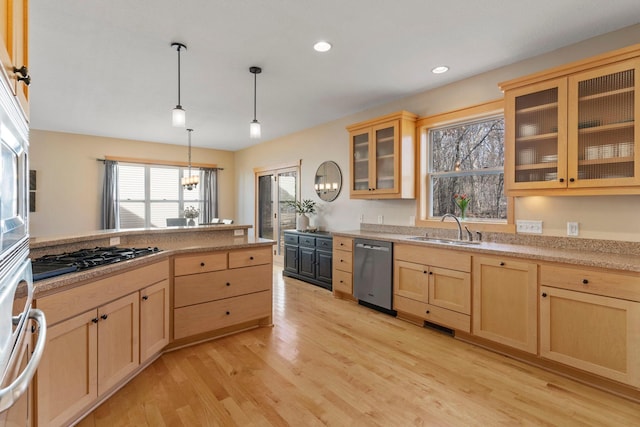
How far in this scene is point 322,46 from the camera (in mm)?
2861

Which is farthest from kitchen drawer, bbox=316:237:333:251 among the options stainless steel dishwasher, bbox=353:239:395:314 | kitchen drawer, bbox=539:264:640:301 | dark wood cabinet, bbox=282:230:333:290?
kitchen drawer, bbox=539:264:640:301

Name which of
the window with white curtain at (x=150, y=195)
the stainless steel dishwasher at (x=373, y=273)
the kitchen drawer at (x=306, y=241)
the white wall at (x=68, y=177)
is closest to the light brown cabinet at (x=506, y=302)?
the stainless steel dishwasher at (x=373, y=273)

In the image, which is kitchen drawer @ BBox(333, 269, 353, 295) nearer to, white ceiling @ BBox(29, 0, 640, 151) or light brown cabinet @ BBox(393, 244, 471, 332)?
light brown cabinet @ BBox(393, 244, 471, 332)

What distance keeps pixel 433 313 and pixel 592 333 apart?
1.23 metres

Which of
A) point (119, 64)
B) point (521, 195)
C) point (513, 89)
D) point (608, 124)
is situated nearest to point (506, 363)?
point (521, 195)

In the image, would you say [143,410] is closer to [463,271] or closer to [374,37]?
[463,271]

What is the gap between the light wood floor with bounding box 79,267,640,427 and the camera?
6.35 ft

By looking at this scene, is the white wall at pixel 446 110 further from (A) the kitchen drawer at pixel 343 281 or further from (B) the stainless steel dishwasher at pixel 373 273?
(A) the kitchen drawer at pixel 343 281

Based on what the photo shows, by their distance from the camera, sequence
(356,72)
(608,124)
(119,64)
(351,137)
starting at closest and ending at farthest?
(608,124) < (119,64) < (356,72) < (351,137)

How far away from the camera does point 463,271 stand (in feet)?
9.66

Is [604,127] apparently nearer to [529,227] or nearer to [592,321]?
[529,227]

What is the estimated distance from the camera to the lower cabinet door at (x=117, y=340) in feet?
6.48

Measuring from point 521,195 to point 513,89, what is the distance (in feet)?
3.09

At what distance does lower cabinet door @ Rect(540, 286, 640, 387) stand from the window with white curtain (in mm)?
6887
